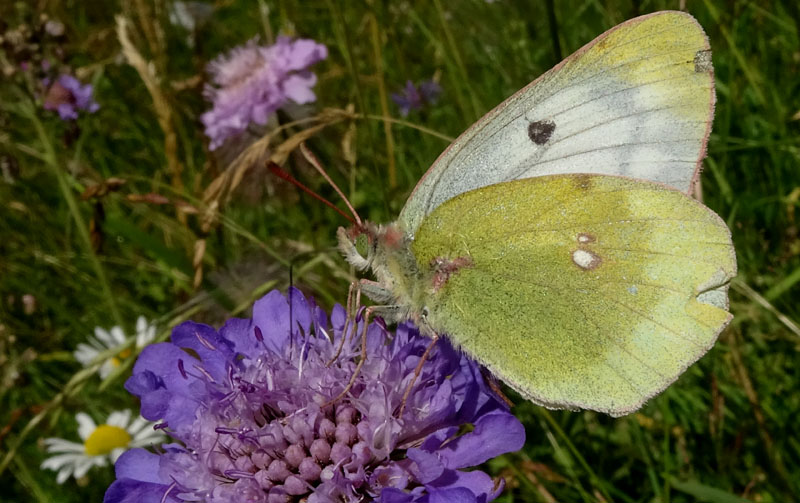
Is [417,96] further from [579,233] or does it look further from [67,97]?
[579,233]

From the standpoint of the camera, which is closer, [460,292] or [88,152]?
[460,292]

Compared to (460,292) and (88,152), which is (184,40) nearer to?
(88,152)

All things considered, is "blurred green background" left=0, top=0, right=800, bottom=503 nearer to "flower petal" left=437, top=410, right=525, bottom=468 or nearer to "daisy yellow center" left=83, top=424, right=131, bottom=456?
"daisy yellow center" left=83, top=424, right=131, bottom=456

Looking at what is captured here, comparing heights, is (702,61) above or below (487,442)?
above

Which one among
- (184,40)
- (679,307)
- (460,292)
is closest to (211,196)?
(460,292)

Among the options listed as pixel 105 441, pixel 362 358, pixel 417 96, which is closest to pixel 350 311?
pixel 362 358

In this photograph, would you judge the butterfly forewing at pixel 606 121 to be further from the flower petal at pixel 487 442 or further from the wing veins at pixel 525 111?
the flower petal at pixel 487 442
